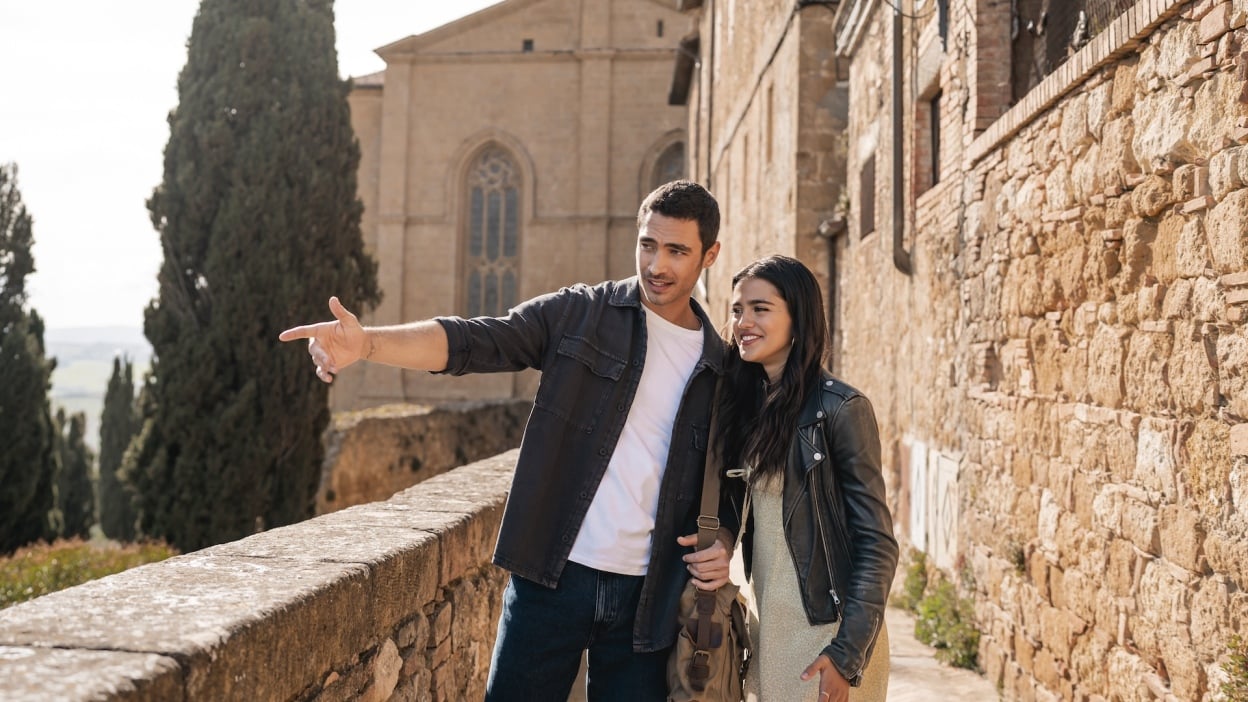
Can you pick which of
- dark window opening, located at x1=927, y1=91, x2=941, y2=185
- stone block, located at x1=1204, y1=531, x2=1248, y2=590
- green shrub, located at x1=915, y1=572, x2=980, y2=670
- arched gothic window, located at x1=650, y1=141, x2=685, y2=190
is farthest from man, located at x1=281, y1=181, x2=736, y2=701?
arched gothic window, located at x1=650, y1=141, x2=685, y2=190

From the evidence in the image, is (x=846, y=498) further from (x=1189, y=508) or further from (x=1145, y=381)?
(x=1145, y=381)

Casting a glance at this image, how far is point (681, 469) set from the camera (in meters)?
2.55

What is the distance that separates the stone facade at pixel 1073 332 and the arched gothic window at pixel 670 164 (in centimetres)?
1910

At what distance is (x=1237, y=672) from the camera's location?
107 inches

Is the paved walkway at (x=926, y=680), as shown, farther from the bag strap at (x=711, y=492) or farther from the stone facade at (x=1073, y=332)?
the bag strap at (x=711, y=492)

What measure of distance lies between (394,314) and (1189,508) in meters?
26.2

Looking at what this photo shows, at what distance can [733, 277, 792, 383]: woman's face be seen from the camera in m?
2.54

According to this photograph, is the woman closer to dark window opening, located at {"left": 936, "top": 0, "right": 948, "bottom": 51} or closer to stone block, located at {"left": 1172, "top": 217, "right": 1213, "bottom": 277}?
stone block, located at {"left": 1172, "top": 217, "right": 1213, "bottom": 277}

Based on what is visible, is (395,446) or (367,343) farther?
(395,446)

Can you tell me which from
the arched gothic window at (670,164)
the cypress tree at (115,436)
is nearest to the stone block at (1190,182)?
the cypress tree at (115,436)

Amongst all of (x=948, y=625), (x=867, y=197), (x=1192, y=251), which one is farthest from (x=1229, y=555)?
(x=867, y=197)

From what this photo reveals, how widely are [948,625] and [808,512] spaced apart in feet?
12.6

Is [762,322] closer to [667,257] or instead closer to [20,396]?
[667,257]

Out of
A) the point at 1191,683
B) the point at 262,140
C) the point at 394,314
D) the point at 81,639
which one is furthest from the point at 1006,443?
the point at 394,314
